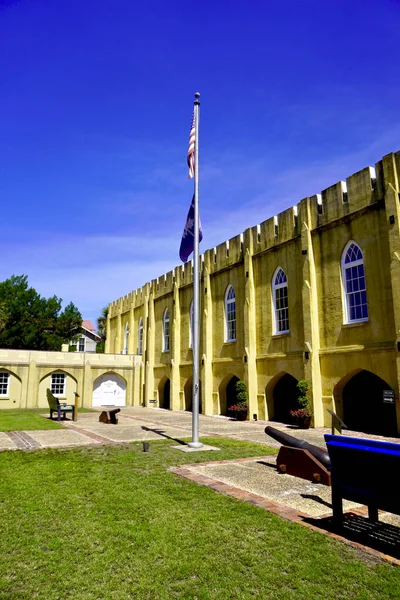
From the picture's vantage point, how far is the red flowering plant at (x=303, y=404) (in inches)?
680

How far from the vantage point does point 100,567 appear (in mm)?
4172

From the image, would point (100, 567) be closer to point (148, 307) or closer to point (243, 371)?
point (243, 371)

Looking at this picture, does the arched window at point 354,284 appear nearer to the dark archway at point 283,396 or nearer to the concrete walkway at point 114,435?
the concrete walkway at point 114,435

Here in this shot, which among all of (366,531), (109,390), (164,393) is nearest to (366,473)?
(366,531)

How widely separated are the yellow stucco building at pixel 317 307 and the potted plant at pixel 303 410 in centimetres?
30

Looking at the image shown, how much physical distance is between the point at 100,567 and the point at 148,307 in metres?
32.1

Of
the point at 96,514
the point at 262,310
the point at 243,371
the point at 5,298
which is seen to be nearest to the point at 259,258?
the point at 262,310

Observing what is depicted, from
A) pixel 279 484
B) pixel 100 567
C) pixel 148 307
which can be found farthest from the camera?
pixel 148 307

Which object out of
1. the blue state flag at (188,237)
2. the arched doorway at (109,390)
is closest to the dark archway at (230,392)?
the arched doorway at (109,390)

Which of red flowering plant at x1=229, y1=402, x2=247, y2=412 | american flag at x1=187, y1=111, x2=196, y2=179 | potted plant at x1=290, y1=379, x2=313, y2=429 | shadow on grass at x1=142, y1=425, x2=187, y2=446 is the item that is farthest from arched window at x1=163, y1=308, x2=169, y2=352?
american flag at x1=187, y1=111, x2=196, y2=179

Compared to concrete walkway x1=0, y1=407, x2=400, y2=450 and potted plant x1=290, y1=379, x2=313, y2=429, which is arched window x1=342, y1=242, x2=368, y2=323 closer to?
potted plant x1=290, y1=379, x2=313, y2=429

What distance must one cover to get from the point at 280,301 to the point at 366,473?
54.0 ft

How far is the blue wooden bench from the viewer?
4.65 metres

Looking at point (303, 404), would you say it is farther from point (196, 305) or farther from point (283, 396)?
point (196, 305)
